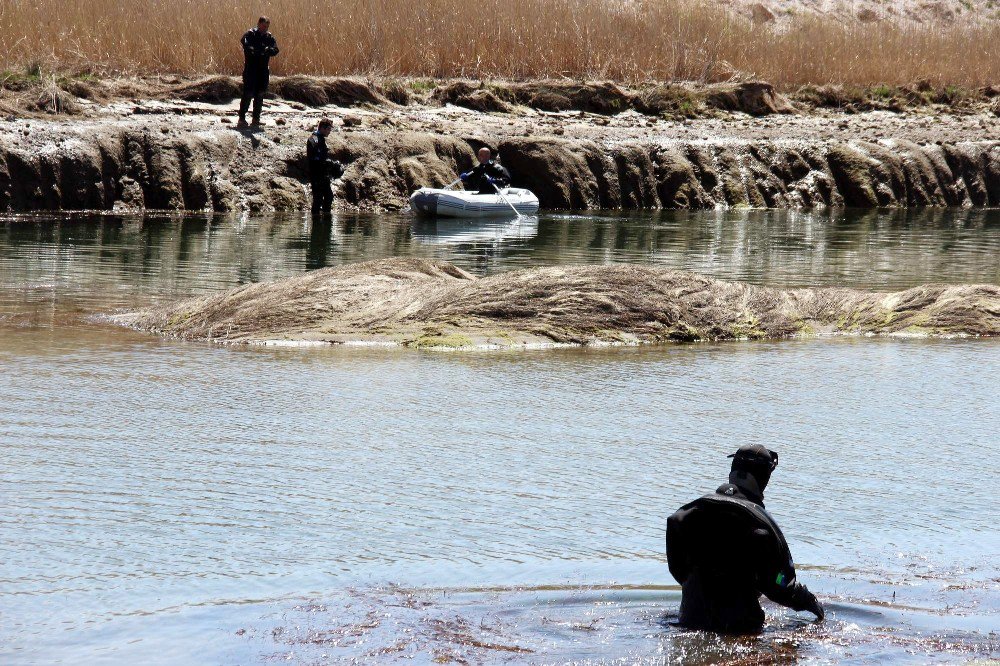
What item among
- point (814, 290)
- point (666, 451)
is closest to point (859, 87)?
point (814, 290)

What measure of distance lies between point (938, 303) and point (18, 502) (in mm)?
9707

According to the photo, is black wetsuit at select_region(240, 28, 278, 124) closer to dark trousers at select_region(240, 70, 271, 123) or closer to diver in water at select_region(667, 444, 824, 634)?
dark trousers at select_region(240, 70, 271, 123)

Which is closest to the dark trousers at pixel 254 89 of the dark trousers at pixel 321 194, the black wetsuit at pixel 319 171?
the black wetsuit at pixel 319 171

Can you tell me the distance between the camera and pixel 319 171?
2981 centimetres

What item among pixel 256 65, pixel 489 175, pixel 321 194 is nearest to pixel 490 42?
pixel 489 175

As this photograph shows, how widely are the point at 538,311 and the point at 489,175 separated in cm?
1812

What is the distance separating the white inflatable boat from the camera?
30.6 metres

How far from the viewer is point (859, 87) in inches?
1663

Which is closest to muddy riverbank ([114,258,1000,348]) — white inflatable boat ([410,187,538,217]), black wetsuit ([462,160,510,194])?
white inflatable boat ([410,187,538,217])

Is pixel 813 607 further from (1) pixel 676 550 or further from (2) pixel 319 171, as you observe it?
(2) pixel 319 171

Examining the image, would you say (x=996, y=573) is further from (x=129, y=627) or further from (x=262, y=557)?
(x=129, y=627)

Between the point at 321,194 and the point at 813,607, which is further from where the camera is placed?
the point at 321,194

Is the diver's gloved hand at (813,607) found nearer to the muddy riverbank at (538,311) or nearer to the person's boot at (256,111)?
the muddy riverbank at (538,311)

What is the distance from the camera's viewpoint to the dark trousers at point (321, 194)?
3028 centimetres
